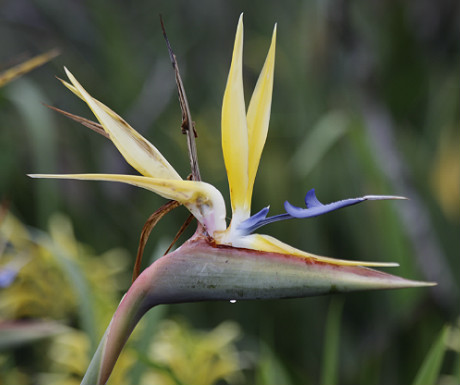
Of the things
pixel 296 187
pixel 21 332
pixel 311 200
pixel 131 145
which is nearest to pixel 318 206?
pixel 311 200

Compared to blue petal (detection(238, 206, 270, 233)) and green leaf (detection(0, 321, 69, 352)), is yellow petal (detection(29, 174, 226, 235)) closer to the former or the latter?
blue petal (detection(238, 206, 270, 233))

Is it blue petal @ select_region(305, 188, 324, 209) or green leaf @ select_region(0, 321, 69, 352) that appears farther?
green leaf @ select_region(0, 321, 69, 352)

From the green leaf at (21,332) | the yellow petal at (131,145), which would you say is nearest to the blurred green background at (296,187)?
the green leaf at (21,332)

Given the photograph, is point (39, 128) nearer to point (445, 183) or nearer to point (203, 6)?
point (445, 183)

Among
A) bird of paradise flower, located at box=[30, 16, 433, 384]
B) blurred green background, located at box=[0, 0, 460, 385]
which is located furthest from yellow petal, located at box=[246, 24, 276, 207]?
blurred green background, located at box=[0, 0, 460, 385]

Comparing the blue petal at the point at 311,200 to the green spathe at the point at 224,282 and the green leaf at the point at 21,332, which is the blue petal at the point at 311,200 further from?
the green leaf at the point at 21,332

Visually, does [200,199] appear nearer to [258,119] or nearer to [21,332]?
[258,119]

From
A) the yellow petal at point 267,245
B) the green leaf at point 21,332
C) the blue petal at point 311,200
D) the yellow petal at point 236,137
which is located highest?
the yellow petal at point 236,137
